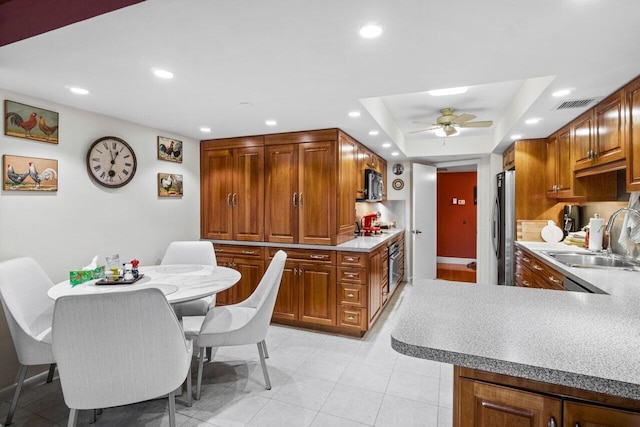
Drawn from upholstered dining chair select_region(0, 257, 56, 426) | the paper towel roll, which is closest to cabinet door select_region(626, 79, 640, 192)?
the paper towel roll

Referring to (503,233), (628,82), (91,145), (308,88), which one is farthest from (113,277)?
(503,233)

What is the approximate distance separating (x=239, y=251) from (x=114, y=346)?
2336 millimetres

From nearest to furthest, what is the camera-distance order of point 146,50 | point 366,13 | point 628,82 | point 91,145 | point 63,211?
point 366,13 < point 146,50 < point 628,82 < point 63,211 < point 91,145

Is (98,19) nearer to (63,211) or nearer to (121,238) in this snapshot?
(63,211)

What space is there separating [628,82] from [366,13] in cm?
199

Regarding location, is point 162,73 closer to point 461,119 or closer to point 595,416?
point 595,416

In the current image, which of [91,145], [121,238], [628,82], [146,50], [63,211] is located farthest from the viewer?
[121,238]

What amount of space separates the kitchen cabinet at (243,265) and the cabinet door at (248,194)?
0.51 ft

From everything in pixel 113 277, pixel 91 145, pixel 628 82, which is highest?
pixel 628 82

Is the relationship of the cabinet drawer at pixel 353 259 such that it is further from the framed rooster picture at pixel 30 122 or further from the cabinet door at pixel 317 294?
the framed rooster picture at pixel 30 122

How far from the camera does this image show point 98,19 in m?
1.44

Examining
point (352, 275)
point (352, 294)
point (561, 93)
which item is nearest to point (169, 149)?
point (352, 275)

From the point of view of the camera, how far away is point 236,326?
7.50ft

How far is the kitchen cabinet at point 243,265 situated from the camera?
12.3 feet
